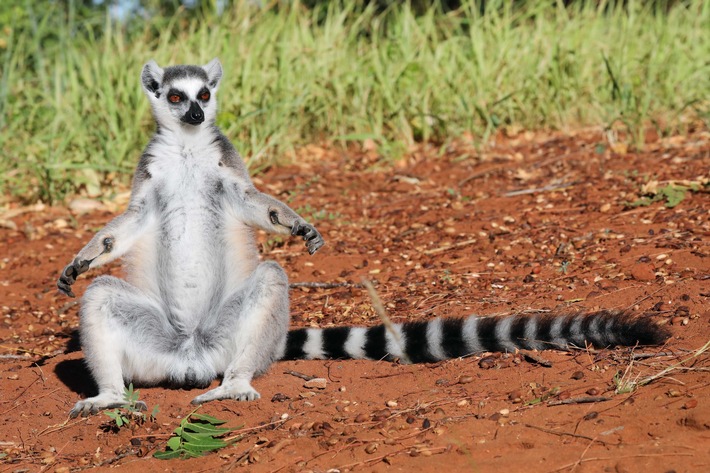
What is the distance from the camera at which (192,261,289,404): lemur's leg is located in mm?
4066

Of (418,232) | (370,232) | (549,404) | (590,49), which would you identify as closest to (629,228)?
(418,232)

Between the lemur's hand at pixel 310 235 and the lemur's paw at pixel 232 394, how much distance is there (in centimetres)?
70

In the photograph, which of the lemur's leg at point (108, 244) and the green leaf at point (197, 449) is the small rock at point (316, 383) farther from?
the lemur's leg at point (108, 244)

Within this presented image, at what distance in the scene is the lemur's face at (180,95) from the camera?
180 inches

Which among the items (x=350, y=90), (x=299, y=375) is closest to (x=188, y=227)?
(x=299, y=375)

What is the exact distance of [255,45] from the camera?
30.1 ft

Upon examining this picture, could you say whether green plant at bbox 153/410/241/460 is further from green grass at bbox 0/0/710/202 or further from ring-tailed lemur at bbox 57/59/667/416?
green grass at bbox 0/0/710/202

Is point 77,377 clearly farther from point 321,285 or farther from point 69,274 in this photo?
point 321,285

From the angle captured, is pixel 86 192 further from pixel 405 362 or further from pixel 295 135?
pixel 405 362

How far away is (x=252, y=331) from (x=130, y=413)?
0.66m

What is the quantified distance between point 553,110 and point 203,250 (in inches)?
208

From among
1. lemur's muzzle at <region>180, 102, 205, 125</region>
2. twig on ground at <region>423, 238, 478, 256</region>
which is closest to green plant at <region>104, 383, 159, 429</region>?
lemur's muzzle at <region>180, 102, 205, 125</region>

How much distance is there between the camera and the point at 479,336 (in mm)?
4043

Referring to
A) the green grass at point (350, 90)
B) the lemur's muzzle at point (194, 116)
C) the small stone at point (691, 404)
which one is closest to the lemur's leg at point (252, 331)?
the lemur's muzzle at point (194, 116)
